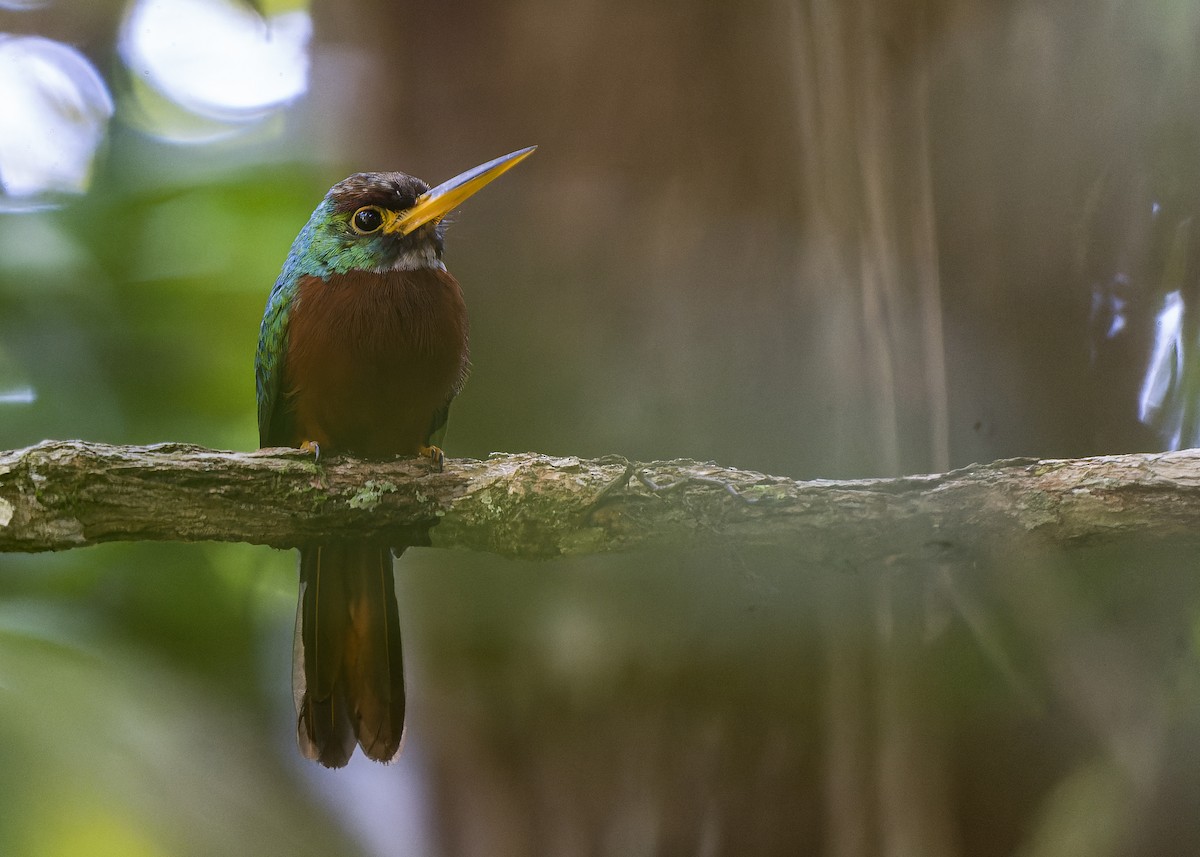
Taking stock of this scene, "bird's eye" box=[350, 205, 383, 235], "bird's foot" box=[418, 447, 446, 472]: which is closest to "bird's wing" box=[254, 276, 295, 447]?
"bird's eye" box=[350, 205, 383, 235]

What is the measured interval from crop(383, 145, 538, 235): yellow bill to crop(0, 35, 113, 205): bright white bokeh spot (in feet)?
1.54

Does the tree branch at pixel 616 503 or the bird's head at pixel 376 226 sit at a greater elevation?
the bird's head at pixel 376 226

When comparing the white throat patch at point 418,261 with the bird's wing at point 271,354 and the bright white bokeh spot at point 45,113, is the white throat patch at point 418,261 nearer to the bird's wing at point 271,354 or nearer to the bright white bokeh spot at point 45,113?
the bird's wing at point 271,354

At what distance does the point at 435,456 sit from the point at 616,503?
0.95ft

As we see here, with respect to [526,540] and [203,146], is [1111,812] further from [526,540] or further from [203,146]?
[203,146]

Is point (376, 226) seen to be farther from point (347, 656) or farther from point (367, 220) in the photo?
point (347, 656)

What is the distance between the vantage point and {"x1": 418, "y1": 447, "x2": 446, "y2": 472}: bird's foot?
3.86ft

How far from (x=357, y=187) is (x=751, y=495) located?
0.72 metres

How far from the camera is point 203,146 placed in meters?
1.30

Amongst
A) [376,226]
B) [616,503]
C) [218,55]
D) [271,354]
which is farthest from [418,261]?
[616,503]

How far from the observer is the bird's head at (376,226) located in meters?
1.26

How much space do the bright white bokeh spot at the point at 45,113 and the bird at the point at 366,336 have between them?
326 mm

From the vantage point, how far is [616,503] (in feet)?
3.54

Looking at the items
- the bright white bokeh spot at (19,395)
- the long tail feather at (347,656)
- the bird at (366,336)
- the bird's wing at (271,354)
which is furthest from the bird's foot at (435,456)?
the bright white bokeh spot at (19,395)
